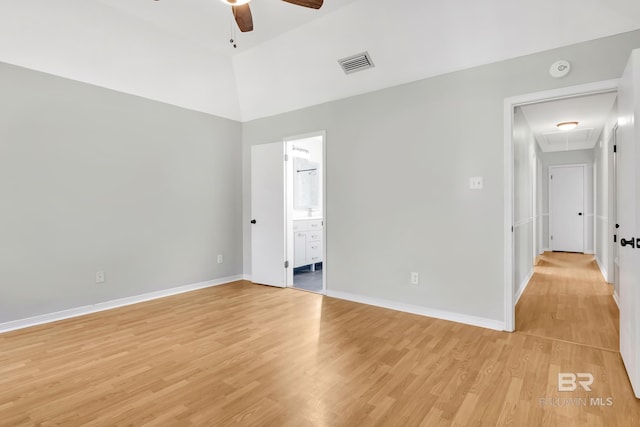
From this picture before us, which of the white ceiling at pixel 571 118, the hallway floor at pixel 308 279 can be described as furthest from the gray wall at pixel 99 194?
the white ceiling at pixel 571 118

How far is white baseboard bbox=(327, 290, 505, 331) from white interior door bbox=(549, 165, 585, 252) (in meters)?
6.60

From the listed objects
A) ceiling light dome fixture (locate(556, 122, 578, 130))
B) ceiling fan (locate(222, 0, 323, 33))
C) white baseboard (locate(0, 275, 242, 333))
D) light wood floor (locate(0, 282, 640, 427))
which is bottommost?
light wood floor (locate(0, 282, 640, 427))

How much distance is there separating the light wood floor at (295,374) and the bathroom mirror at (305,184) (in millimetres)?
3061

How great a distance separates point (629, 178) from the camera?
2.04 meters

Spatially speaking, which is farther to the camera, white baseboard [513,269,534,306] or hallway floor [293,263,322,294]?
hallway floor [293,263,322,294]

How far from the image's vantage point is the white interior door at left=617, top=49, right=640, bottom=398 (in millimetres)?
1899

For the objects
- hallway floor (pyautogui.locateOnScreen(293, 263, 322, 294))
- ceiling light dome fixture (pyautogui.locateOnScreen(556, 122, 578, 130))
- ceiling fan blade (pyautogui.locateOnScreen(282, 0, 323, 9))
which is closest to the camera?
ceiling fan blade (pyautogui.locateOnScreen(282, 0, 323, 9))

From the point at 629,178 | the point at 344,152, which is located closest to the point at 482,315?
the point at 629,178

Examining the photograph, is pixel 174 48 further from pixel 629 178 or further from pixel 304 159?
pixel 629 178

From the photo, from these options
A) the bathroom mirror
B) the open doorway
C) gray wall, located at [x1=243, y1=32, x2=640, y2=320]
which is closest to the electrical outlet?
gray wall, located at [x1=243, y1=32, x2=640, y2=320]

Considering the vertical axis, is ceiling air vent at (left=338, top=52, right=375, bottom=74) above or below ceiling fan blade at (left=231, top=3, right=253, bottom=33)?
above

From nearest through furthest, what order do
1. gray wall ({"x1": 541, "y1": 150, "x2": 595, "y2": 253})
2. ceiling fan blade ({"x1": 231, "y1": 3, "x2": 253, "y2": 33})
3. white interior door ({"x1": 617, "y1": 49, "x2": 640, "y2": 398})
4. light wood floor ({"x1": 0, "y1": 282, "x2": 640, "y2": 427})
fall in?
light wood floor ({"x1": 0, "y1": 282, "x2": 640, "y2": 427})
white interior door ({"x1": 617, "y1": 49, "x2": 640, "y2": 398})
ceiling fan blade ({"x1": 231, "y1": 3, "x2": 253, "y2": 33})
gray wall ({"x1": 541, "y1": 150, "x2": 595, "y2": 253})

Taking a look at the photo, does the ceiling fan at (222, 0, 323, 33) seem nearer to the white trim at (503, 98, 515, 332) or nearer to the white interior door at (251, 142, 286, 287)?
the white trim at (503, 98, 515, 332)

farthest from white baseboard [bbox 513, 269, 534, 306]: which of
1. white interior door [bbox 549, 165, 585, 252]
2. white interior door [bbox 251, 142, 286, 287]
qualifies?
white interior door [bbox 549, 165, 585, 252]
